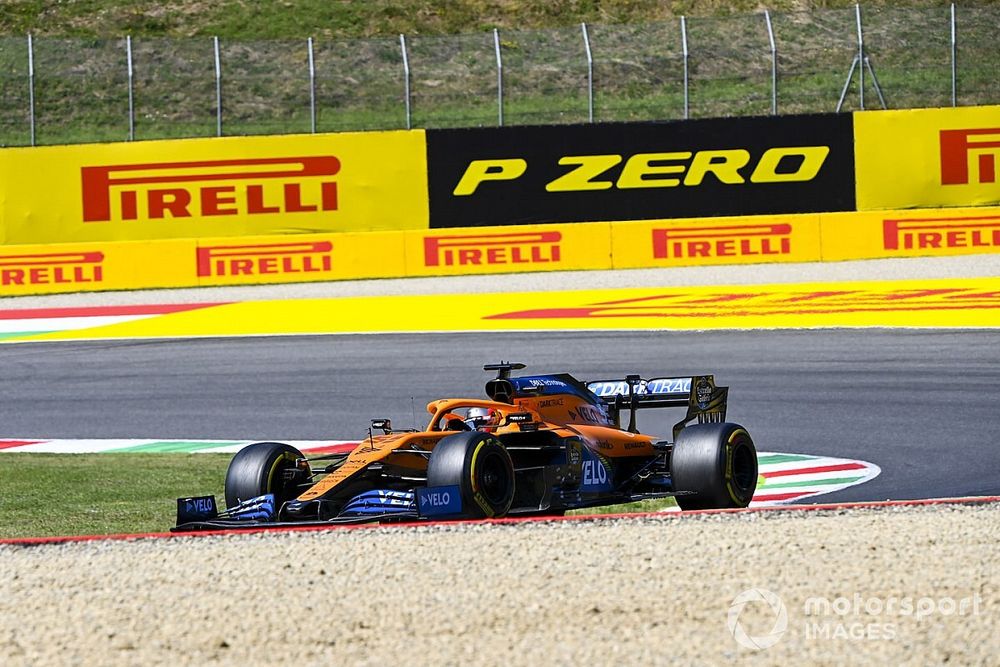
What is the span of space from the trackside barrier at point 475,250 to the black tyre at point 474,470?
1479cm

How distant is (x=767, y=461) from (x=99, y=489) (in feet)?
15.9

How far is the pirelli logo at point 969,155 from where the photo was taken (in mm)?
22500

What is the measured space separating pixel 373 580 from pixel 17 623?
1.47m

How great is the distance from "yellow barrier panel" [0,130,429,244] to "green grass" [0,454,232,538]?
11264mm

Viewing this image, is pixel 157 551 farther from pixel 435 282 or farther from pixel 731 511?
pixel 435 282

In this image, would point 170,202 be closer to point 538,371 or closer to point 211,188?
point 211,188

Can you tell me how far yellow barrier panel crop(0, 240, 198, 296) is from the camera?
74.9ft

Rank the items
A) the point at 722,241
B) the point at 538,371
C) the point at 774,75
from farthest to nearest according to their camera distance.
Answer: the point at 774,75, the point at 722,241, the point at 538,371

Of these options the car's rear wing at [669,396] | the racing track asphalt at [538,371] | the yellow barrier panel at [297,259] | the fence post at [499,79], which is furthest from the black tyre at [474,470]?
the fence post at [499,79]

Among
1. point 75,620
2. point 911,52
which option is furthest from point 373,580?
point 911,52

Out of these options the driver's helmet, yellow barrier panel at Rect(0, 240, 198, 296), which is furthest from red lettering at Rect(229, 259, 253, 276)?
the driver's helmet

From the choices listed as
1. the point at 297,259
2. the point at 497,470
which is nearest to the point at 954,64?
the point at 297,259

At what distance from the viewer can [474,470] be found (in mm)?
7840

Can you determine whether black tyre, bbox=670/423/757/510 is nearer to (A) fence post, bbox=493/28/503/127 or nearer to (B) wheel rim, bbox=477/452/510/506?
(B) wheel rim, bbox=477/452/510/506
